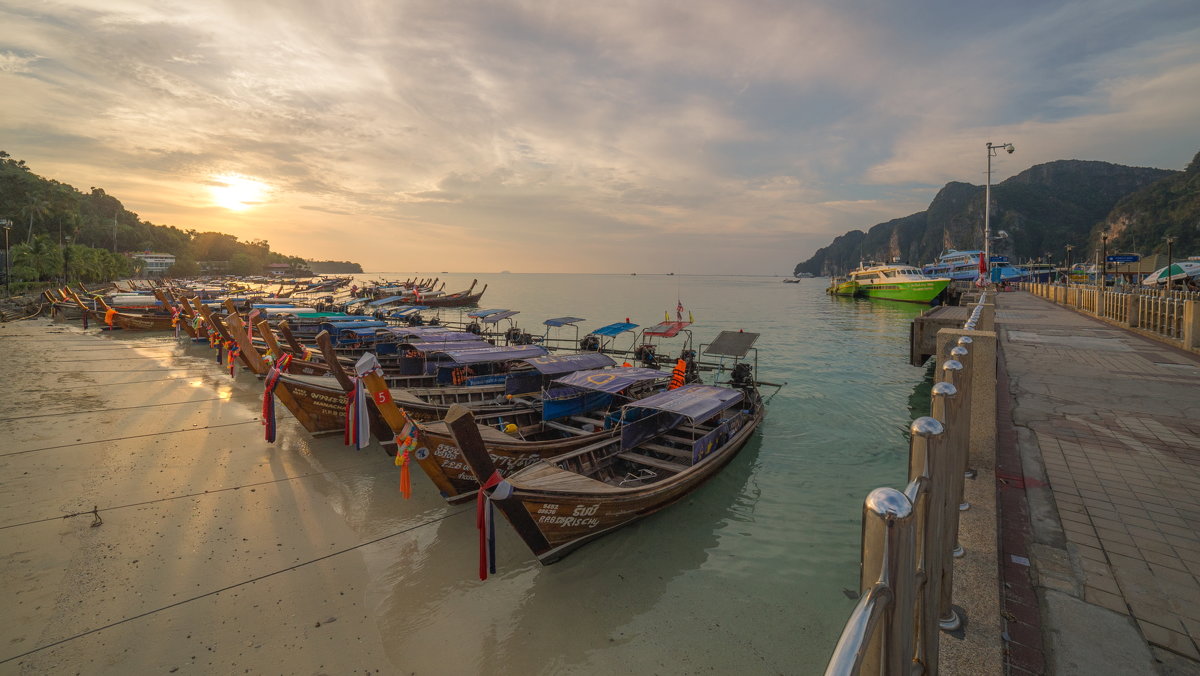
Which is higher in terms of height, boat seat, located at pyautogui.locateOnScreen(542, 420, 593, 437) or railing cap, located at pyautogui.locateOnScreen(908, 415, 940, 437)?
railing cap, located at pyautogui.locateOnScreen(908, 415, 940, 437)

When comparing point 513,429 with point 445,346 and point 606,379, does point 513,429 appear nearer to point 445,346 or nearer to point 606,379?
point 606,379

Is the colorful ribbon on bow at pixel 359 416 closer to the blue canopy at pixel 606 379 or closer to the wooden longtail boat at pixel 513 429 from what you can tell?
the wooden longtail boat at pixel 513 429

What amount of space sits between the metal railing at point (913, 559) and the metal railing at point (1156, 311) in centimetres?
1599

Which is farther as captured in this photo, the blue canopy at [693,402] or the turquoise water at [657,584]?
the blue canopy at [693,402]

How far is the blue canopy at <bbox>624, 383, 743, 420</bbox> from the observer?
34.1ft

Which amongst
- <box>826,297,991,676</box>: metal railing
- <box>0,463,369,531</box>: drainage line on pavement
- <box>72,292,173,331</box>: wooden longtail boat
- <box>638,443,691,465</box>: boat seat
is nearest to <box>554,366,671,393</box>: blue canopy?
<box>638,443,691,465</box>: boat seat

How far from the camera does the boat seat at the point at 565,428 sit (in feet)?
39.9

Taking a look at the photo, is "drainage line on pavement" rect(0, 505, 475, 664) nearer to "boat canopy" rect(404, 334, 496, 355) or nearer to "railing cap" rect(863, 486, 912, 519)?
"boat canopy" rect(404, 334, 496, 355)

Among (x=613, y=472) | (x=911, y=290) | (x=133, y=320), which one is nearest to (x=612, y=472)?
(x=613, y=472)

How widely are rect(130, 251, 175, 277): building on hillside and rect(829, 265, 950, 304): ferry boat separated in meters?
142

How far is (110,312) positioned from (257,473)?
111 feet

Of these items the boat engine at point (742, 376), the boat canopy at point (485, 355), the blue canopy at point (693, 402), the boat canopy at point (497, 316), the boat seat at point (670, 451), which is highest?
the boat canopy at point (497, 316)

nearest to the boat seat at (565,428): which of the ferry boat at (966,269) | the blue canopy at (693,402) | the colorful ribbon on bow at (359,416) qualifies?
the blue canopy at (693,402)

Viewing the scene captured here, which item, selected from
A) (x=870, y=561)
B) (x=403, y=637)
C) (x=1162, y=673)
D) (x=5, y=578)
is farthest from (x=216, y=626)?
(x=1162, y=673)
